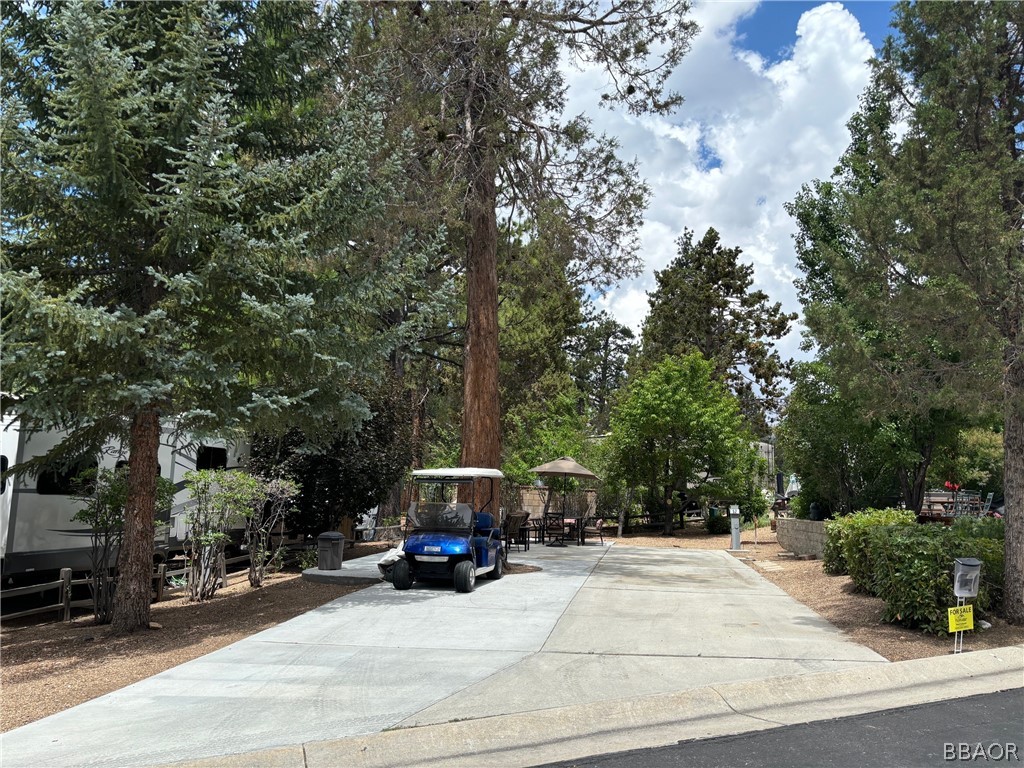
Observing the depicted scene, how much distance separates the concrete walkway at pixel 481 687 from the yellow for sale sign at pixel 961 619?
0.35m

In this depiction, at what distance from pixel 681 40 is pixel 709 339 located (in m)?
26.8

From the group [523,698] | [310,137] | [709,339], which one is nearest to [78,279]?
[310,137]

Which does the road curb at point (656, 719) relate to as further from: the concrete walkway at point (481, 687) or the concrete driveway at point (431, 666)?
the concrete driveway at point (431, 666)

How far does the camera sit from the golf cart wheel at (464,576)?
11.2 metres

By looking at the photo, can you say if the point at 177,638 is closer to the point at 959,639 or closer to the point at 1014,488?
the point at 959,639

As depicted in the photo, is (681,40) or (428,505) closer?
(428,505)

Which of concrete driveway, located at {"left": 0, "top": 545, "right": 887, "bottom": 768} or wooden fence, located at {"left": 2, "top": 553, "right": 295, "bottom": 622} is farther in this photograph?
wooden fence, located at {"left": 2, "top": 553, "right": 295, "bottom": 622}

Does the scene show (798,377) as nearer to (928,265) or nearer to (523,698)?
(928,265)

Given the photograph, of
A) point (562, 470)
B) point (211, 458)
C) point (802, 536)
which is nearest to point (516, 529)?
point (562, 470)

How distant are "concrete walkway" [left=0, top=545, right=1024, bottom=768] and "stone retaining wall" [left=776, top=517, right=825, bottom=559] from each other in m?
6.32

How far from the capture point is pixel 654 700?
5.92 meters

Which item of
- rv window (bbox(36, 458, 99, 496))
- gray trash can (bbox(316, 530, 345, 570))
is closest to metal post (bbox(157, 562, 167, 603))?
rv window (bbox(36, 458, 99, 496))

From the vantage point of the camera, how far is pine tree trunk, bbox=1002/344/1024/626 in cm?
820

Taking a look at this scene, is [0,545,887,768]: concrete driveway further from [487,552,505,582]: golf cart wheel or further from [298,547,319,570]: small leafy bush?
[298,547,319,570]: small leafy bush
